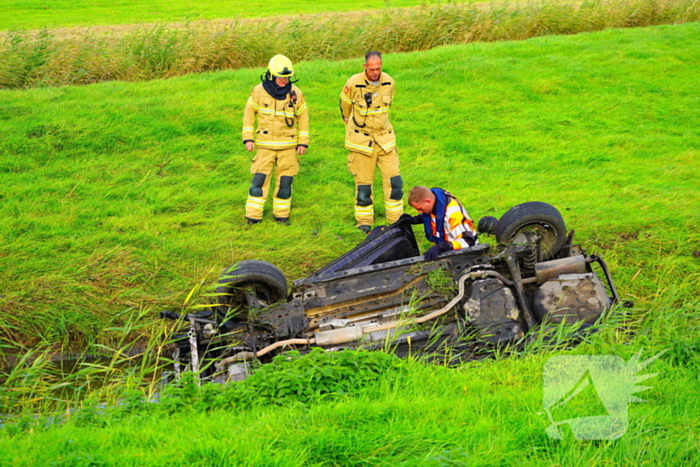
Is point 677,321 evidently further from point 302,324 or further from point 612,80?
point 612,80

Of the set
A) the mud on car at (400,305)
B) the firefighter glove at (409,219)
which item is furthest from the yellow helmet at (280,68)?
the mud on car at (400,305)

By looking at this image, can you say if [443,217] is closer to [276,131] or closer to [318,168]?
[276,131]

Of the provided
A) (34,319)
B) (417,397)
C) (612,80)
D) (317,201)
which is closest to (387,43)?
(612,80)

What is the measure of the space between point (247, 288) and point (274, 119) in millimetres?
2966

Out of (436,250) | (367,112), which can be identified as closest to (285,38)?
(367,112)

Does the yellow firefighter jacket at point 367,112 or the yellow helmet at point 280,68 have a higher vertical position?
the yellow helmet at point 280,68

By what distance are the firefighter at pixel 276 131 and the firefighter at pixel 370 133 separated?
25.4 inches

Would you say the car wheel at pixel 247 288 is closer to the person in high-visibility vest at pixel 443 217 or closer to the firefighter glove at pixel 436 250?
the firefighter glove at pixel 436 250

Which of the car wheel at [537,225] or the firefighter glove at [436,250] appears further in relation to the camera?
the car wheel at [537,225]

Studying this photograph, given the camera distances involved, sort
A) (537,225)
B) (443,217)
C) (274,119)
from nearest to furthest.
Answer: (443,217), (537,225), (274,119)

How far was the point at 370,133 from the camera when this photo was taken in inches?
340

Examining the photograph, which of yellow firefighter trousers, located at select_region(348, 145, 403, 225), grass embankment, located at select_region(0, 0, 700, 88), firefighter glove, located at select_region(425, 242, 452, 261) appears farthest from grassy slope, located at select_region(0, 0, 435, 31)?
firefighter glove, located at select_region(425, 242, 452, 261)

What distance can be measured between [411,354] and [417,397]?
124 centimetres

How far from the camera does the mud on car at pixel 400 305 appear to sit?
18.5 ft
